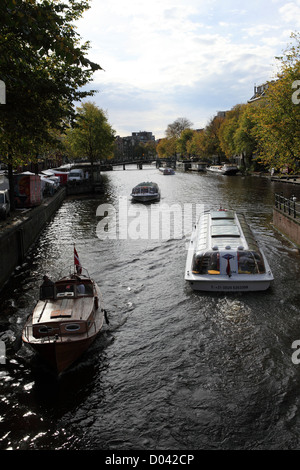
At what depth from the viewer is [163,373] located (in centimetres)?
1082

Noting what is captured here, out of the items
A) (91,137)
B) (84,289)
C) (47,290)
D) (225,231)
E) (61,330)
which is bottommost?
(61,330)

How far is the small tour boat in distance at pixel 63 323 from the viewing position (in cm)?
1043

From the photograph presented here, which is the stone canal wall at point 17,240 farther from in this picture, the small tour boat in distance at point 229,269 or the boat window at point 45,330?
the small tour boat in distance at point 229,269

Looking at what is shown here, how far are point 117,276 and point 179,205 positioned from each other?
26451 millimetres

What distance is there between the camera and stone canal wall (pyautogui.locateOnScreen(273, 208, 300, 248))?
22.2 metres

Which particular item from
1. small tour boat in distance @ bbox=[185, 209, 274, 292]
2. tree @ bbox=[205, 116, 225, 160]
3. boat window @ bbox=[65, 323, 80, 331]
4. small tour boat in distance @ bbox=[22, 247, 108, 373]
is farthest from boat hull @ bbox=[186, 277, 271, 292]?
tree @ bbox=[205, 116, 225, 160]

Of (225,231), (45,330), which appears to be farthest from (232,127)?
(45,330)

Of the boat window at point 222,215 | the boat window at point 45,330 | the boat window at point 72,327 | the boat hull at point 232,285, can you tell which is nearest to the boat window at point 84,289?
the boat window at point 72,327

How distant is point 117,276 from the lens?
19188 millimetres

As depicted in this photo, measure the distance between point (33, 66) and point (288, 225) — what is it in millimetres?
17598

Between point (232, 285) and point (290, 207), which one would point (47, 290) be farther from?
point (290, 207)

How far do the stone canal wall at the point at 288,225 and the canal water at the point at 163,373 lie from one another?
220 centimetres

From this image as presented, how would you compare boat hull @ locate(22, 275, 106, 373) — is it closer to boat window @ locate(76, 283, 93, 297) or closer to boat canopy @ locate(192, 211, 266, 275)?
boat window @ locate(76, 283, 93, 297)

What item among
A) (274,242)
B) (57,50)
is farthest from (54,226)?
(57,50)
